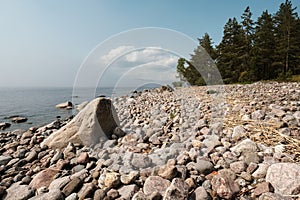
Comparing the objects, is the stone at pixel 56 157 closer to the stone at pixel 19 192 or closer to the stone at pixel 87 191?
the stone at pixel 19 192

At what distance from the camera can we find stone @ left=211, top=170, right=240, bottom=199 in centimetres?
140

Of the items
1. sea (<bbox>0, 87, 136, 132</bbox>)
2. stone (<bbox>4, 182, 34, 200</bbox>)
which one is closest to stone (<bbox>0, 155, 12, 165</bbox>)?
stone (<bbox>4, 182, 34, 200</bbox>)

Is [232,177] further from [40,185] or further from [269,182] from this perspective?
[40,185]

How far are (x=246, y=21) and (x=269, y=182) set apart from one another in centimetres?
2516

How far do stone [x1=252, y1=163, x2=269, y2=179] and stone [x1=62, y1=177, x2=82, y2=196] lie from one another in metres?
1.69

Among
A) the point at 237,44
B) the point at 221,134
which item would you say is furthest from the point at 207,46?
the point at 221,134

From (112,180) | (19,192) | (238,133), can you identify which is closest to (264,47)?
(238,133)

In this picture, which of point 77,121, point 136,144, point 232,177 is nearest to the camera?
point 232,177

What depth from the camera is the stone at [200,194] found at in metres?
1.42

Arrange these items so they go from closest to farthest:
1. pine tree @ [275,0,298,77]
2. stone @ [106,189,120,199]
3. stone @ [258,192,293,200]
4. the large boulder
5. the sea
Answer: stone @ [258,192,293,200] < stone @ [106,189,120,199] < the large boulder < the sea < pine tree @ [275,0,298,77]

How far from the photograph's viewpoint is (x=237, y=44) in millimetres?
21766

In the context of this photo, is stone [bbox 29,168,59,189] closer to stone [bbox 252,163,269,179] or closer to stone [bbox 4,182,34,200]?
stone [bbox 4,182,34,200]

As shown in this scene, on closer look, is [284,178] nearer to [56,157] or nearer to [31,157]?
[56,157]

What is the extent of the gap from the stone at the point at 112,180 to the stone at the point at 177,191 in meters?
0.53
